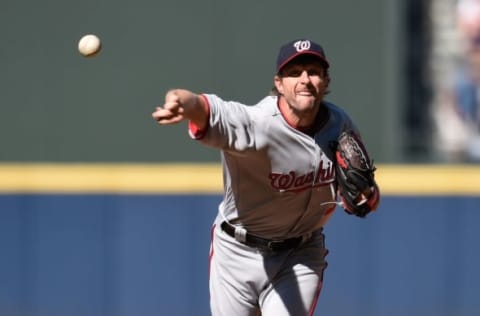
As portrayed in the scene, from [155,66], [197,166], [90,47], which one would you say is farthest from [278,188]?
[155,66]

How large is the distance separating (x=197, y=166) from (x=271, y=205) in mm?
3418

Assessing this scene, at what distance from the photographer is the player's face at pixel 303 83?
438 centimetres

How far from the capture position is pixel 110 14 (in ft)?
26.7

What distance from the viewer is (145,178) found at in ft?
26.2

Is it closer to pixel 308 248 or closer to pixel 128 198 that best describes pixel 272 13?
pixel 128 198

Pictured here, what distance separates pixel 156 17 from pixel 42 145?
1271 millimetres

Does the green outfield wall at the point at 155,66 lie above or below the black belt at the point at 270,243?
above

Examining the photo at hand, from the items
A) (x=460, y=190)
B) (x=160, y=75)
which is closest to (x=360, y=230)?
(x=460, y=190)

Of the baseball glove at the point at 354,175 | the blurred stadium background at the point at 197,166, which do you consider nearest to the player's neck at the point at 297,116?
the baseball glove at the point at 354,175

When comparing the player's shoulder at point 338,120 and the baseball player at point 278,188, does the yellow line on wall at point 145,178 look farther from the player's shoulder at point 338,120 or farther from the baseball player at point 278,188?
the player's shoulder at point 338,120

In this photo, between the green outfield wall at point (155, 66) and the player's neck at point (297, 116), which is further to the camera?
the green outfield wall at point (155, 66)

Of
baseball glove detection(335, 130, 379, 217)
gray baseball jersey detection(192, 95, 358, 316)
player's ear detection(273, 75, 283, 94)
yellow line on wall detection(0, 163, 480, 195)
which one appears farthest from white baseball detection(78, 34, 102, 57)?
yellow line on wall detection(0, 163, 480, 195)

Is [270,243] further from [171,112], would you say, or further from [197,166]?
[197,166]

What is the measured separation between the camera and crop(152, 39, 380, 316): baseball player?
14.4 feet
